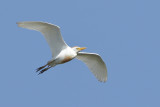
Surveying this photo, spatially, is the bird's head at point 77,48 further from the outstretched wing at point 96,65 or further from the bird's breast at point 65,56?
the outstretched wing at point 96,65

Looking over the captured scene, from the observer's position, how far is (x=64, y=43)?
68.0 feet

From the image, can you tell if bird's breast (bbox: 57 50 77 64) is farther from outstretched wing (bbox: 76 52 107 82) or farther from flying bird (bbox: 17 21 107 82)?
outstretched wing (bbox: 76 52 107 82)

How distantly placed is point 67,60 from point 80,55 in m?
2.13

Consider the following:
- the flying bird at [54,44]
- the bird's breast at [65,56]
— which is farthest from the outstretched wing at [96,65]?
the bird's breast at [65,56]

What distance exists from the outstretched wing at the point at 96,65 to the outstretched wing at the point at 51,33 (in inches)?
85.6

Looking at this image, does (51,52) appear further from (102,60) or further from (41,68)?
(102,60)

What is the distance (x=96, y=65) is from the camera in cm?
2302

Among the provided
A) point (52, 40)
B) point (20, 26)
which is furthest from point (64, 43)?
point (20, 26)

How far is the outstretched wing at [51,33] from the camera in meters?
20.0

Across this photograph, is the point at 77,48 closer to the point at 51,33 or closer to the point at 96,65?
the point at 51,33

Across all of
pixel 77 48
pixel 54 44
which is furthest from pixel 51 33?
pixel 77 48

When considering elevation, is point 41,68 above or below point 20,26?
below

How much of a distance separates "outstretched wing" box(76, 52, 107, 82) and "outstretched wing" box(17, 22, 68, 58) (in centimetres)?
217

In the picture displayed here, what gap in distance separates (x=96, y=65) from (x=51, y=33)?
3.48 m
